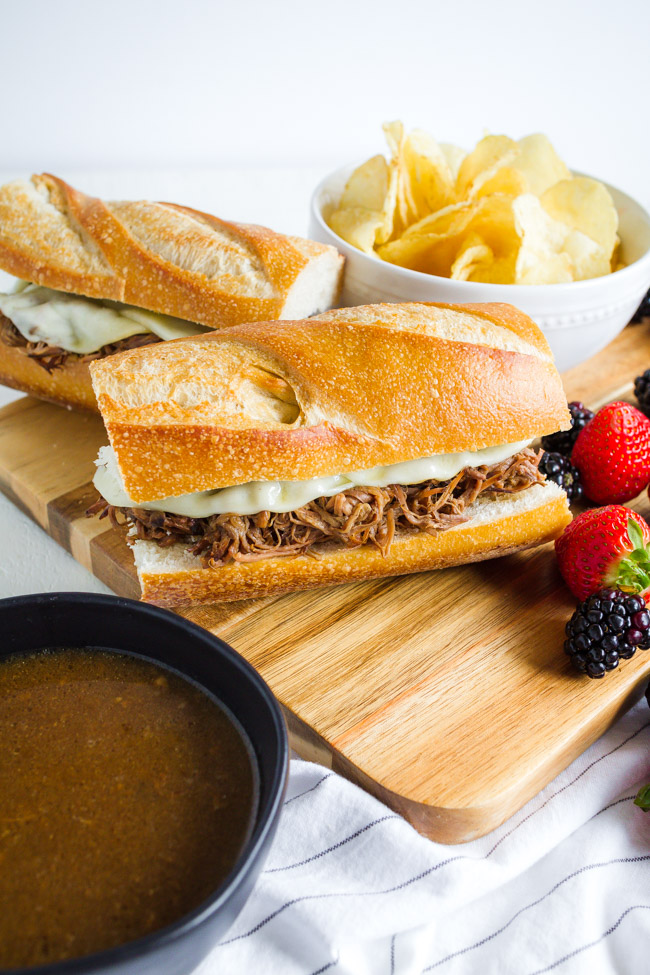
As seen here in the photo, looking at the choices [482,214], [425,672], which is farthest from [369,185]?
[425,672]

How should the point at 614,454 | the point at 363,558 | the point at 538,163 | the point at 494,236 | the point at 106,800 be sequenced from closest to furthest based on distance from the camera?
the point at 106,800 → the point at 363,558 → the point at 614,454 → the point at 494,236 → the point at 538,163

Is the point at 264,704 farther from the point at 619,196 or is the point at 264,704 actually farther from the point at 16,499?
the point at 619,196

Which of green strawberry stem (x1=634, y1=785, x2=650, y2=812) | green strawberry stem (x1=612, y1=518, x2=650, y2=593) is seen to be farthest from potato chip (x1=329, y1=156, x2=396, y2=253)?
green strawberry stem (x1=634, y1=785, x2=650, y2=812)

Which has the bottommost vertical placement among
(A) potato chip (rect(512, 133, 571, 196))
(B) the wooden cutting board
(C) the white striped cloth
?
(C) the white striped cloth

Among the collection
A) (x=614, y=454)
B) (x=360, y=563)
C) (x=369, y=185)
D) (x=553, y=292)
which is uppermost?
(x=369, y=185)

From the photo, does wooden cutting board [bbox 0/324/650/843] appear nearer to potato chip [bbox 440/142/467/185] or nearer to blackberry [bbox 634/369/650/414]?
blackberry [bbox 634/369/650/414]

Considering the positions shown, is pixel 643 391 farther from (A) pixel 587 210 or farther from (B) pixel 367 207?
(B) pixel 367 207
